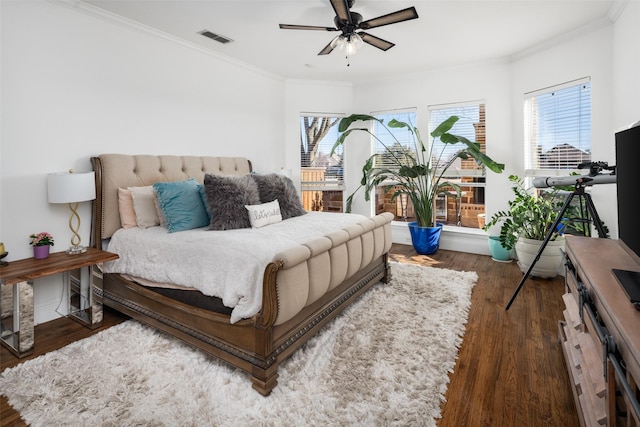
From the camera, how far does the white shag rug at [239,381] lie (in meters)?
1.54

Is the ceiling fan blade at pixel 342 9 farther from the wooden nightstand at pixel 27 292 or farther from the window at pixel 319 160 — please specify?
the window at pixel 319 160

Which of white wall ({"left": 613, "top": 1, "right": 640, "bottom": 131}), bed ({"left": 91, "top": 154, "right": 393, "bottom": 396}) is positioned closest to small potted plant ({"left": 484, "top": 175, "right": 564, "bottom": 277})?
white wall ({"left": 613, "top": 1, "right": 640, "bottom": 131})

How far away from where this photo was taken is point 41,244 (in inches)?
93.4

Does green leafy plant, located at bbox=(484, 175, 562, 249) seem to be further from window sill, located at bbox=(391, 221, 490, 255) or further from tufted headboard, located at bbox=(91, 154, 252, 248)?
tufted headboard, located at bbox=(91, 154, 252, 248)

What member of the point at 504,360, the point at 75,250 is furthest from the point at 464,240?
the point at 75,250

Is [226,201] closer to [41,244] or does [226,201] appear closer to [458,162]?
[41,244]

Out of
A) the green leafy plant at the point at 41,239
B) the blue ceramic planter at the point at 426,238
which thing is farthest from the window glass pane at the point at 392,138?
the green leafy plant at the point at 41,239

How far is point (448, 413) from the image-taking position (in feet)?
5.13

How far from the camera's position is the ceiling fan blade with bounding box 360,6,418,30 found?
231 centimetres

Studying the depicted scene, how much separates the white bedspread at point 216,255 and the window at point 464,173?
2625 mm

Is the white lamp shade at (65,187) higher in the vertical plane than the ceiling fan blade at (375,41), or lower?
lower

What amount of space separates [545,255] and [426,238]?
141 cm

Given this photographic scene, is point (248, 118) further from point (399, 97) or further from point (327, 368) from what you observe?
point (327, 368)

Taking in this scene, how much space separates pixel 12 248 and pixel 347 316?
2532 mm
